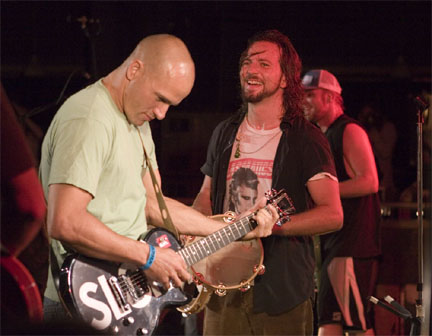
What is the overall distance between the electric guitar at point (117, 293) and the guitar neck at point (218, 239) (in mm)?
46

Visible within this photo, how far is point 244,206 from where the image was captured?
12.0 ft

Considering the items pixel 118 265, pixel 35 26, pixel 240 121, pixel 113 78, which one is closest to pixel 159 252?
pixel 118 265

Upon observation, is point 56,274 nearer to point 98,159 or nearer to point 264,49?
point 98,159

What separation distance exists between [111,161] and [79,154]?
19 cm

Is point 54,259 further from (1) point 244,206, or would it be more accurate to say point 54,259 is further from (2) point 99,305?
(1) point 244,206

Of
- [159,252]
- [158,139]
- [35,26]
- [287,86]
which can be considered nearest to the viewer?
[159,252]

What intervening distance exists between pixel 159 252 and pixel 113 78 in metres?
0.77

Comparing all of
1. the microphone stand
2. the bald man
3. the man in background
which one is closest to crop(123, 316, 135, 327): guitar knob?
the bald man

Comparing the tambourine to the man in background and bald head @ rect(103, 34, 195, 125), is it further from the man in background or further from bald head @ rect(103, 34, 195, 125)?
the man in background

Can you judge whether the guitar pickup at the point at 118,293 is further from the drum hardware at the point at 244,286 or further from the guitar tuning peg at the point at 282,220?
the guitar tuning peg at the point at 282,220

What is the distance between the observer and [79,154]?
103 inches

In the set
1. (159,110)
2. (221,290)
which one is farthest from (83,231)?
(221,290)

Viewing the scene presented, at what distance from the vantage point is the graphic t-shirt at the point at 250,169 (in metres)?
3.64

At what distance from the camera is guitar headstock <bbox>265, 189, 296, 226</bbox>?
3.47 m
